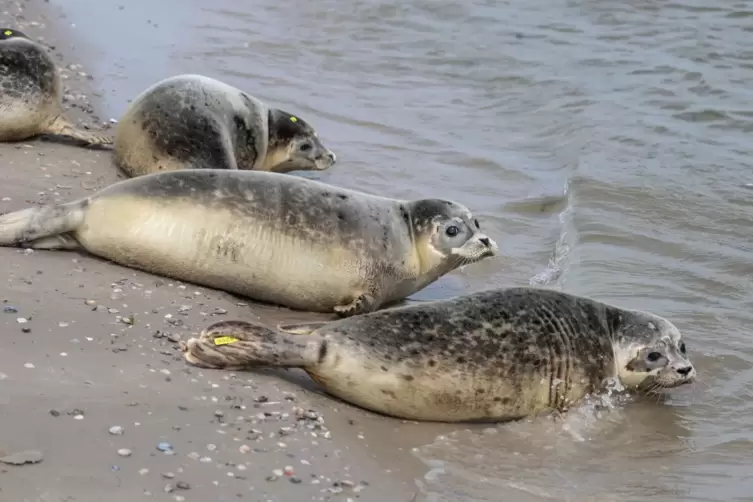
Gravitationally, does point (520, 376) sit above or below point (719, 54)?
below

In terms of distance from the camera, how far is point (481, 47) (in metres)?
11.2

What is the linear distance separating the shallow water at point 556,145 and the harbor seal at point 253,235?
1.88 feet

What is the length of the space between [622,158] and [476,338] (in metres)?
Result: 4.11

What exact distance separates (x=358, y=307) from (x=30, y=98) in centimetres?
272

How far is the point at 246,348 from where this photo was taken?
3.90 meters

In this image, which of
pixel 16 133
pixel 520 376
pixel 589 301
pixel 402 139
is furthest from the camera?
pixel 402 139

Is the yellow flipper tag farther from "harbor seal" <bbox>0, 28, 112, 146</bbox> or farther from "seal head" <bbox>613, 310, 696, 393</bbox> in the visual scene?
"harbor seal" <bbox>0, 28, 112, 146</bbox>

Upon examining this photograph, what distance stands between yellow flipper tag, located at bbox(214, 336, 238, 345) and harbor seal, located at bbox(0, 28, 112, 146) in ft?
9.84

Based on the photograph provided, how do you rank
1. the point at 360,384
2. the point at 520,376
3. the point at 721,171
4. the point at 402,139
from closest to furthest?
1. the point at 360,384
2. the point at 520,376
3. the point at 721,171
4. the point at 402,139

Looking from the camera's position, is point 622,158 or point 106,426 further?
point 622,158

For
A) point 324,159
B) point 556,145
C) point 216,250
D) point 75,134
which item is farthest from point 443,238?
point 556,145

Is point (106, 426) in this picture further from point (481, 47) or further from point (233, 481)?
point (481, 47)

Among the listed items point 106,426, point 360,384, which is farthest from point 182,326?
point 106,426

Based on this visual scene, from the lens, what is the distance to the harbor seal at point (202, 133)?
594 centimetres
